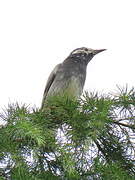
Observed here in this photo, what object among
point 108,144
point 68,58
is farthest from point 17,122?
point 68,58

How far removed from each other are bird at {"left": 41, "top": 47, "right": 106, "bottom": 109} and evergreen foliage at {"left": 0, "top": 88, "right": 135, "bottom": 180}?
2.68 metres

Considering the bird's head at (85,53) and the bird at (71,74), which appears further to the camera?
the bird's head at (85,53)

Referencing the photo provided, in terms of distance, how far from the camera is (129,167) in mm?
3891

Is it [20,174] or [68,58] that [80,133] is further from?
[68,58]

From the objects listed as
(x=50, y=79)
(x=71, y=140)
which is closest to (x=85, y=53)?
(x=50, y=79)

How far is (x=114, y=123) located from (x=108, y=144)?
0.18 meters

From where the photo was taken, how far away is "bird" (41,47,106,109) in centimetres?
710

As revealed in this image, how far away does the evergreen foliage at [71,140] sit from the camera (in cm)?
358

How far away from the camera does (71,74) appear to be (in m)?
7.34

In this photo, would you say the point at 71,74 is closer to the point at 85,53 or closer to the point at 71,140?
the point at 85,53

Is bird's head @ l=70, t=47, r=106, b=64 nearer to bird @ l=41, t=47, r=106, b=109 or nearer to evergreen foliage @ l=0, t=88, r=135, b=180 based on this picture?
bird @ l=41, t=47, r=106, b=109

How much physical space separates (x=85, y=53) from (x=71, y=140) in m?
4.46

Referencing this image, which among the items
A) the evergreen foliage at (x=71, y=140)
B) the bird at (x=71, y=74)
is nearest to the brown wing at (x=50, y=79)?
the bird at (x=71, y=74)

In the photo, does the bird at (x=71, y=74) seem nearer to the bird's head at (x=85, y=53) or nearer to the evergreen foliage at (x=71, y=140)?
the bird's head at (x=85, y=53)
